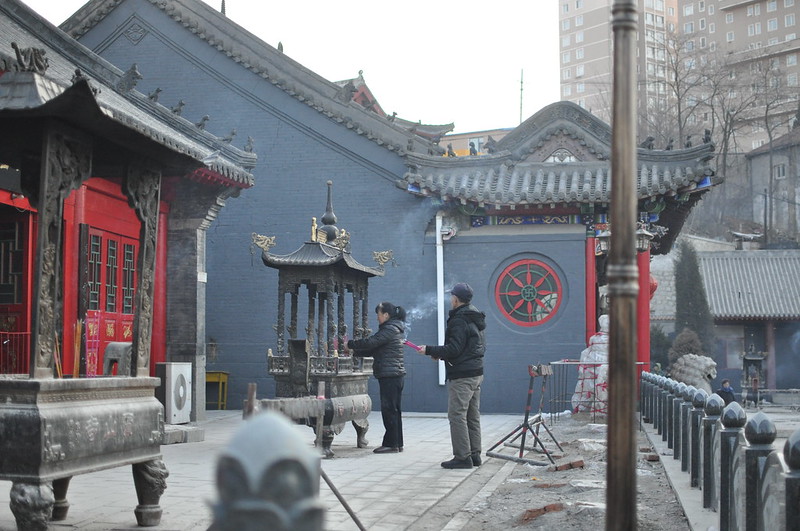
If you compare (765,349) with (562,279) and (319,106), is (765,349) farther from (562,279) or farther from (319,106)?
(319,106)

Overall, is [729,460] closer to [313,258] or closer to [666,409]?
[666,409]

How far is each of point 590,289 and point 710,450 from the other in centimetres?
1127

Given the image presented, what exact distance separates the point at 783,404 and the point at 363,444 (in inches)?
1005

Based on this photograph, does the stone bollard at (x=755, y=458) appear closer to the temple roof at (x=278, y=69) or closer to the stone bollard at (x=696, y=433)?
the stone bollard at (x=696, y=433)

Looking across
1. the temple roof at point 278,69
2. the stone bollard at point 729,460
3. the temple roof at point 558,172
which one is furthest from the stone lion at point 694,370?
the stone bollard at point 729,460

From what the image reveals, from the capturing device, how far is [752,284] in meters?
38.1

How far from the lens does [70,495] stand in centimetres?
779

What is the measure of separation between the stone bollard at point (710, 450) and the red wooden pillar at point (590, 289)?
10831mm

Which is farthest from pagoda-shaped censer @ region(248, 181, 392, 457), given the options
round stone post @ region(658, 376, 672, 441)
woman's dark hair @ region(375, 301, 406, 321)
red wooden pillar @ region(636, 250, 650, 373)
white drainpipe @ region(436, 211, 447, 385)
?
red wooden pillar @ region(636, 250, 650, 373)

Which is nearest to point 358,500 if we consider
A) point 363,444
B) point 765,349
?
point 363,444

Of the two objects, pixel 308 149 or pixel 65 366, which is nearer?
pixel 65 366

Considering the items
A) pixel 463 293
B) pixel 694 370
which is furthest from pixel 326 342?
pixel 694 370

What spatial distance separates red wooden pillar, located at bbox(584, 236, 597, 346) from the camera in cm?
1767

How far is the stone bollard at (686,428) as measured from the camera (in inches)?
331
